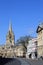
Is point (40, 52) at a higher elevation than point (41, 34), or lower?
lower

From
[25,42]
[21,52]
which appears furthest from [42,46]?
[25,42]

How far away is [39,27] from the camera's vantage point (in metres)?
112

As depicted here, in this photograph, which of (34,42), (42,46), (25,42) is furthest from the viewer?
(25,42)

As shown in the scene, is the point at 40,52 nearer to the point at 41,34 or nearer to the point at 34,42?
the point at 41,34

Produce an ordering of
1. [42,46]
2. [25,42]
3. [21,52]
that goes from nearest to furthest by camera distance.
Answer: [42,46]
[21,52]
[25,42]

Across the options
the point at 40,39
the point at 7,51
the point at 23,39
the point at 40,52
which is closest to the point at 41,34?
the point at 40,39

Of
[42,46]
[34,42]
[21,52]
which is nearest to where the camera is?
[42,46]

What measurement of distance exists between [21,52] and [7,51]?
2059 cm

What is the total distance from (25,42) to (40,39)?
5130 cm

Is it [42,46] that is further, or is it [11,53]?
[11,53]

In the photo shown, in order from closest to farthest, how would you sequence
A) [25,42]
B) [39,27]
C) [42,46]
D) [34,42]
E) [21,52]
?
[42,46] → [39,27] → [34,42] → [21,52] → [25,42]

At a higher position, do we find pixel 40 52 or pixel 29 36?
pixel 29 36

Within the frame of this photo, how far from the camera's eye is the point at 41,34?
362 ft

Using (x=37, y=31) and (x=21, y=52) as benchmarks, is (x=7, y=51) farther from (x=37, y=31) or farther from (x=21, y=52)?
(x=37, y=31)
